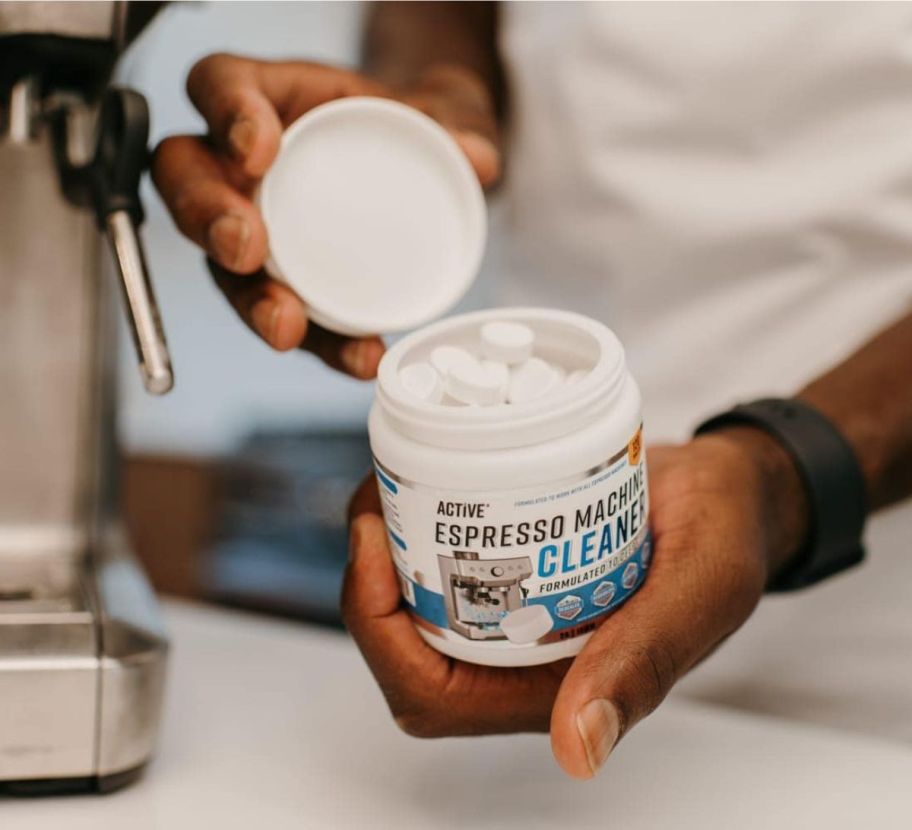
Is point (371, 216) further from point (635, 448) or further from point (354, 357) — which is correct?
point (635, 448)

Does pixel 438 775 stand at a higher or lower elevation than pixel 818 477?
lower

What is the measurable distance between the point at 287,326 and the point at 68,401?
179 mm

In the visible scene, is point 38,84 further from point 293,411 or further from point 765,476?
point 293,411

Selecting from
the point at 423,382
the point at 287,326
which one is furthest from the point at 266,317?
the point at 423,382

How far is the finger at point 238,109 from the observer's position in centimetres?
52

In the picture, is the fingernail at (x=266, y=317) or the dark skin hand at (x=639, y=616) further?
the fingernail at (x=266, y=317)

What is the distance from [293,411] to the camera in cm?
142

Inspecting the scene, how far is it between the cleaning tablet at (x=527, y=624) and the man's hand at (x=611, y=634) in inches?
0.7

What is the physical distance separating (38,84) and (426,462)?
0.88 ft

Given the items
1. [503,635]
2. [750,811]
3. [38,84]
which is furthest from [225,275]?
[750,811]

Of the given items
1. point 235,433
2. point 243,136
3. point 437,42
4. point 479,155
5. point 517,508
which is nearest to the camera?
point 517,508

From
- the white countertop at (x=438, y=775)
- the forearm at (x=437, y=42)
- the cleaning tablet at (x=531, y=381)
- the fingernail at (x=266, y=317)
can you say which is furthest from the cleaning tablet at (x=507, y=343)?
the forearm at (x=437, y=42)

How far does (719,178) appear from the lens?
72cm

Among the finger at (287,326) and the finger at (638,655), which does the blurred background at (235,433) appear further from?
the finger at (638,655)
